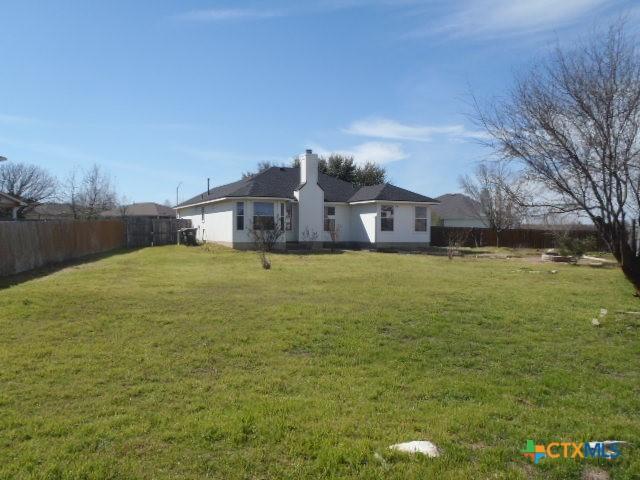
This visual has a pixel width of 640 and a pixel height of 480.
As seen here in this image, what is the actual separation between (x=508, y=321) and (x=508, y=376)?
269cm

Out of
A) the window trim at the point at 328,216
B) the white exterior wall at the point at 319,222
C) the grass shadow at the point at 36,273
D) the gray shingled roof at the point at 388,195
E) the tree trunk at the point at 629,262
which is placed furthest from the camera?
the window trim at the point at 328,216

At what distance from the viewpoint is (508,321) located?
28.6ft

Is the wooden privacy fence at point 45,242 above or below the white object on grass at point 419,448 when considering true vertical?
above

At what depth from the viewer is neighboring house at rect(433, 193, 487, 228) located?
50156mm

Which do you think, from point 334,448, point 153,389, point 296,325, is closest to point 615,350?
point 296,325

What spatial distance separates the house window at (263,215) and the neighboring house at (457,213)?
2612cm

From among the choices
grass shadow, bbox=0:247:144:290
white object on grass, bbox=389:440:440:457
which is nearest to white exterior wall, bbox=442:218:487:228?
grass shadow, bbox=0:247:144:290

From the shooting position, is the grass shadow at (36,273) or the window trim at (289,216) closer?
the grass shadow at (36,273)

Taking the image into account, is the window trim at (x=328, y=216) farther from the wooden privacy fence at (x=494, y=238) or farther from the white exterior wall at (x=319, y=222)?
the wooden privacy fence at (x=494, y=238)

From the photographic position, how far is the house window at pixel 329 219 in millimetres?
28562

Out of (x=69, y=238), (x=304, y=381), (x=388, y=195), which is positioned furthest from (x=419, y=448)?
(x=388, y=195)

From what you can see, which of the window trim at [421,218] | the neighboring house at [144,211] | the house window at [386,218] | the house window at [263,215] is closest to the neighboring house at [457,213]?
the window trim at [421,218]

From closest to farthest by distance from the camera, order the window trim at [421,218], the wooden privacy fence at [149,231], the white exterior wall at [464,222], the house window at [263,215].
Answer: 1. the house window at [263,215]
2. the window trim at [421,218]
3. the wooden privacy fence at [149,231]
4. the white exterior wall at [464,222]

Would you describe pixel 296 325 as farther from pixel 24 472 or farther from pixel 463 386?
pixel 24 472
